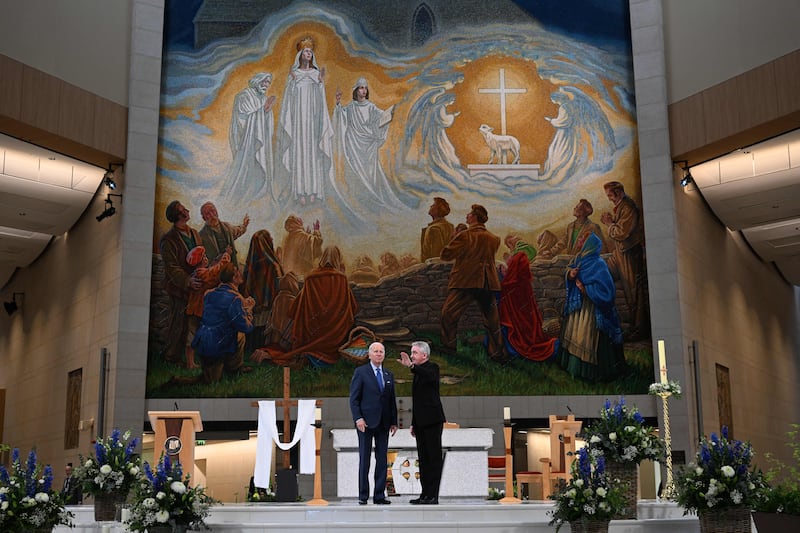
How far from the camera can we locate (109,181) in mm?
17969

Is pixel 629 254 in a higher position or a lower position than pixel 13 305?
higher

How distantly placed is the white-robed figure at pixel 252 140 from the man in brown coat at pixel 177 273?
42.6 inches

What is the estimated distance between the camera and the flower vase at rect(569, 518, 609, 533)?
842cm

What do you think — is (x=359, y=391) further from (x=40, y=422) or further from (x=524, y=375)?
(x=40, y=422)

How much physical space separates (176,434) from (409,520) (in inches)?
132

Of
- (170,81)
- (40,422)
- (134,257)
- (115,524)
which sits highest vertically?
(170,81)

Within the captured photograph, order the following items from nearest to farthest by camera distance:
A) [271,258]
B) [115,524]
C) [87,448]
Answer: [115,524]
[87,448]
[271,258]

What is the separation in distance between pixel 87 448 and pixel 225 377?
280cm

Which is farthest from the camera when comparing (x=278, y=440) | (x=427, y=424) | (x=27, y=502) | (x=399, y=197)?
(x=399, y=197)

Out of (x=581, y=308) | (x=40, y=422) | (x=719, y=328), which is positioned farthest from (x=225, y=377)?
(x=719, y=328)

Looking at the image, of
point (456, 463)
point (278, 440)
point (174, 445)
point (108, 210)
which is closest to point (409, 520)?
point (456, 463)

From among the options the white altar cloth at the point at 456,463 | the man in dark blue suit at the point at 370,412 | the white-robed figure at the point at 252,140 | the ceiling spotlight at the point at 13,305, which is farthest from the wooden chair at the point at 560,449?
the ceiling spotlight at the point at 13,305

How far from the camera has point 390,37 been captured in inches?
787

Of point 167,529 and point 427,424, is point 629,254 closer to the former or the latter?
point 427,424
